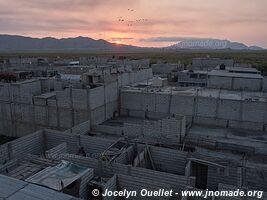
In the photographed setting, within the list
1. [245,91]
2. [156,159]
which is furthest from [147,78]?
[156,159]

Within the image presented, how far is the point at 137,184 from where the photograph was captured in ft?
37.6

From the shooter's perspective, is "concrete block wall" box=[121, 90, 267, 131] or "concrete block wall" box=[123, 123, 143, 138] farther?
"concrete block wall" box=[121, 90, 267, 131]

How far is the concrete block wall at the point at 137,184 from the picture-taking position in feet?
36.2

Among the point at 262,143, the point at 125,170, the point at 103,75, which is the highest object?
the point at 103,75

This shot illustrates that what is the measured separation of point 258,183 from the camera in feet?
42.9

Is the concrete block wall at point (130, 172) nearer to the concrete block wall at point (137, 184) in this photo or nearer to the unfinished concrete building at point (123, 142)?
the unfinished concrete building at point (123, 142)

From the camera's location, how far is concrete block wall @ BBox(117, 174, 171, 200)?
1105 cm

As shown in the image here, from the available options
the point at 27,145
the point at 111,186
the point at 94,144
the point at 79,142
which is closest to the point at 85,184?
the point at 111,186

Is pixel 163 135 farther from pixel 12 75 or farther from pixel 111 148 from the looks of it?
pixel 12 75

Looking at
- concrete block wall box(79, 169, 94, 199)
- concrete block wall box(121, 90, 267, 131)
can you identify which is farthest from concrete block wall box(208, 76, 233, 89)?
concrete block wall box(79, 169, 94, 199)

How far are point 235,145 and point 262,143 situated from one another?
7.93ft

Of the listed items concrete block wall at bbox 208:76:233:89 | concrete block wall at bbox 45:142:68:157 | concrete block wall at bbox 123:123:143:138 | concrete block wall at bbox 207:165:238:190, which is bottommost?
concrete block wall at bbox 207:165:238:190

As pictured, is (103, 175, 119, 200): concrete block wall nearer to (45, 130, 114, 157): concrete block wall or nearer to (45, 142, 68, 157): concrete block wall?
(45, 142, 68, 157): concrete block wall

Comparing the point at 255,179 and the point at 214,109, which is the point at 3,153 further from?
the point at 214,109
